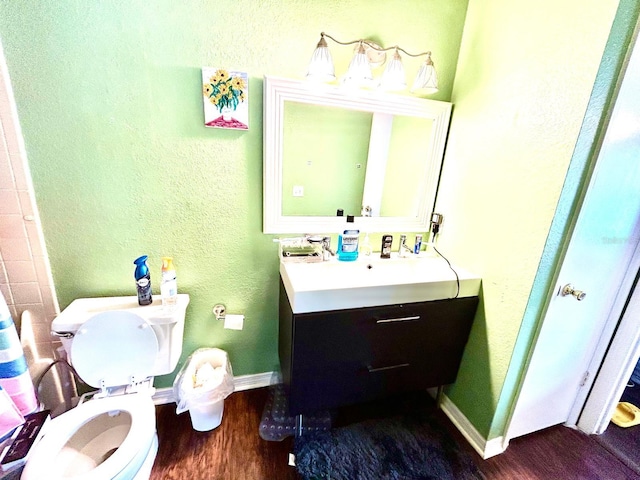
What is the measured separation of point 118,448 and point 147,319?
445mm

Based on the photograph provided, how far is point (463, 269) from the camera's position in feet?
4.59

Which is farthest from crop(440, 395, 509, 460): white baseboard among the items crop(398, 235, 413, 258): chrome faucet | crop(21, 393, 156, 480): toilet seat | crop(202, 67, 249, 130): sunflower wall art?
crop(202, 67, 249, 130): sunflower wall art

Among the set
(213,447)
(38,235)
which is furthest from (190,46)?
(213,447)

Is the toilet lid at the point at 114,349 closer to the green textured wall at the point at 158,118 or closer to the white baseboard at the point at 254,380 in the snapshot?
the green textured wall at the point at 158,118

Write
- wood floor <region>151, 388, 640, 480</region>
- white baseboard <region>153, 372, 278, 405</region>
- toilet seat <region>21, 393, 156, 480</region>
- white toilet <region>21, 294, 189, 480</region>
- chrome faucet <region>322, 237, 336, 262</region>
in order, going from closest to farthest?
1. toilet seat <region>21, 393, 156, 480</region>
2. white toilet <region>21, 294, 189, 480</region>
3. wood floor <region>151, 388, 640, 480</region>
4. chrome faucet <region>322, 237, 336, 262</region>
5. white baseboard <region>153, 372, 278, 405</region>

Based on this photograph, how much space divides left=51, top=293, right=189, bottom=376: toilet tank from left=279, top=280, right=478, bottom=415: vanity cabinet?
50 cm

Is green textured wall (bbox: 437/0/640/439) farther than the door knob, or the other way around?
the door knob

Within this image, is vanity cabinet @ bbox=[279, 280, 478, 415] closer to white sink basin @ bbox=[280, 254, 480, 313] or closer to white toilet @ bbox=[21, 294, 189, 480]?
white sink basin @ bbox=[280, 254, 480, 313]

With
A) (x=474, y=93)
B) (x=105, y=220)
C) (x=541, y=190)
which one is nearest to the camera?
(x=541, y=190)

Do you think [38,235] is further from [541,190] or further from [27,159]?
[541,190]

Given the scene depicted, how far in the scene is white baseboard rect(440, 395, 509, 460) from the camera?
4.25 feet

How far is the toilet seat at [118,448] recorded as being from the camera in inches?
33.0

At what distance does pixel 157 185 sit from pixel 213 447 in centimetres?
128

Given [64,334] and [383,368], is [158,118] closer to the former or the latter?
[64,334]
